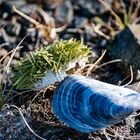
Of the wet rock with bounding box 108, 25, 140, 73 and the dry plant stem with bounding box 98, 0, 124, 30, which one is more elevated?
the dry plant stem with bounding box 98, 0, 124, 30

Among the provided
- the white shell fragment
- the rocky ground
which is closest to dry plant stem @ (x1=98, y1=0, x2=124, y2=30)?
the rocky ground

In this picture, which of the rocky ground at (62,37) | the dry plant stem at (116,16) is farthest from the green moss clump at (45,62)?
the dry plant stem at (116,16)

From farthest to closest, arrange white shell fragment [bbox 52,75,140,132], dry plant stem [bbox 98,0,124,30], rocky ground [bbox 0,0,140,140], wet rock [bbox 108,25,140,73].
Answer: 1. dry plant stem [bbox 98,0,124,30]
2. wet rock [bbox 108,25,140,73]
3. rocky ground [bbox 0,0,140,140]
4. white shell fragment [bbox 52,75,140,132]

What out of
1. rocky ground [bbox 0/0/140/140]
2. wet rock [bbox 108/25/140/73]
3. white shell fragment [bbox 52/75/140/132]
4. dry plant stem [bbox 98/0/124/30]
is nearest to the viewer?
white shell fragment [bbox 52/75/140/132]

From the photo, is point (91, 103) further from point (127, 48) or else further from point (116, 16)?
point (116, 16)

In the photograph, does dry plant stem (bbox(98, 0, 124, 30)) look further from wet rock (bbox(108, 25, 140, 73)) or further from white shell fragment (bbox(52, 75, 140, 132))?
white shell fragment (bbox(52, 75, 140, 132))

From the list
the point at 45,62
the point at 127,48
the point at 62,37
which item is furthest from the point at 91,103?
the point at 62,37

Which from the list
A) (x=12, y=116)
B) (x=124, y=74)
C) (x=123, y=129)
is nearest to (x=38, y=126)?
(x=12, y=116)
